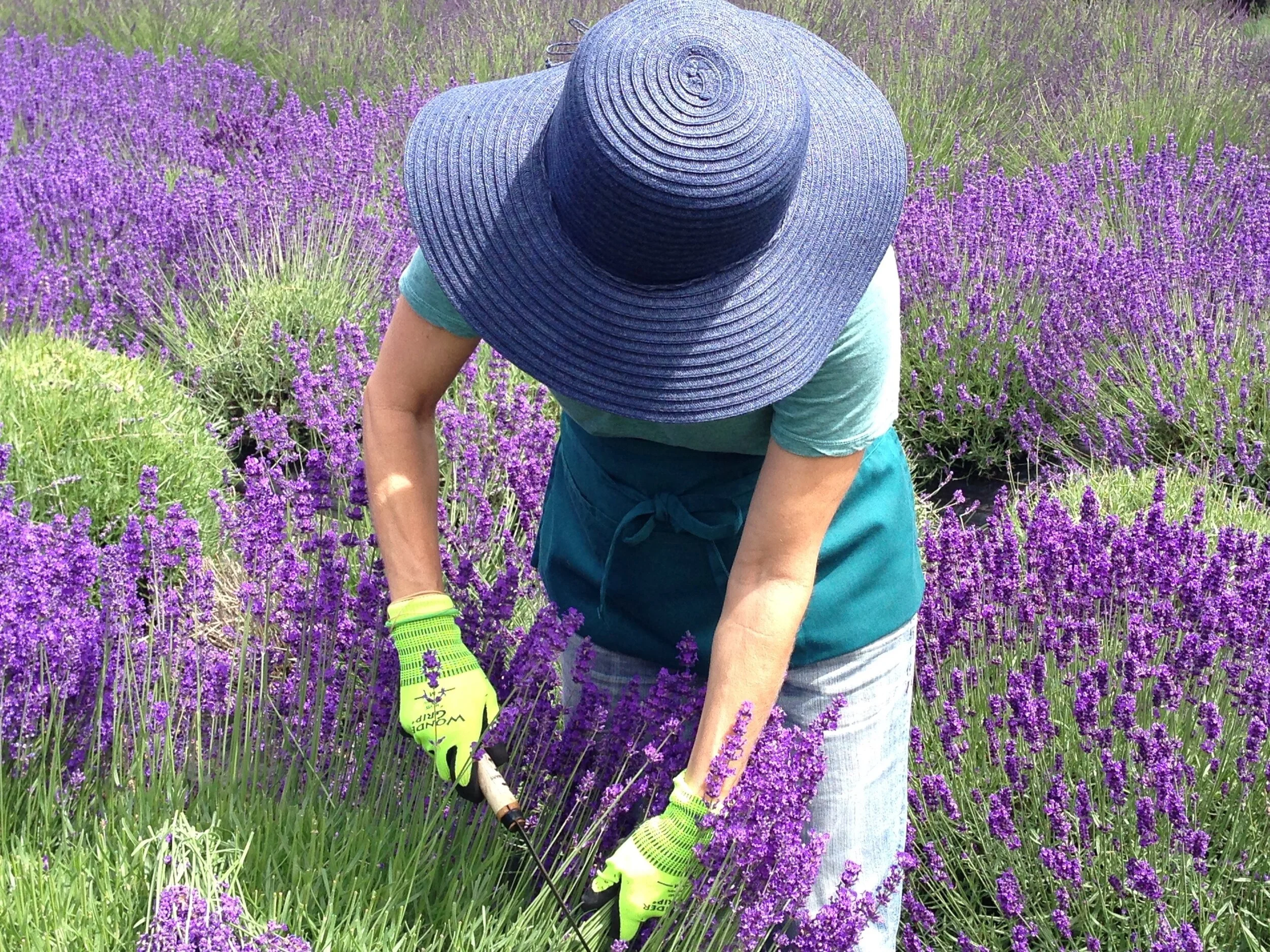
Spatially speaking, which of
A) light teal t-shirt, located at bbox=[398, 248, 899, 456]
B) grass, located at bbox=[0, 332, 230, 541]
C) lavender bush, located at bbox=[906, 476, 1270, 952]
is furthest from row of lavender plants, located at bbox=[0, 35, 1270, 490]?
light teal t-shirt, located at bbox=[398, 248, 899, 456]

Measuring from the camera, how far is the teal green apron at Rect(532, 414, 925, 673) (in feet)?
6.19

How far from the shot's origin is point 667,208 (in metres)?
1.32

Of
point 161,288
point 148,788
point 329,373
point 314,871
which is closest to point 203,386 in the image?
point 161,288

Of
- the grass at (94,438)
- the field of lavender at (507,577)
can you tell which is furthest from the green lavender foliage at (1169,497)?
the grass at (94,438)

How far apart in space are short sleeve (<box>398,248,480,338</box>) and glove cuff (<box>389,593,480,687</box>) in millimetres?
373

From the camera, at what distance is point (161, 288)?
4426 mm

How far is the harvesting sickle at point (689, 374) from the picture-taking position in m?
1.36

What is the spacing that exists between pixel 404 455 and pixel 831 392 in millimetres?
625

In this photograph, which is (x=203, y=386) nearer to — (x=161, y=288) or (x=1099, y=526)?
(x=161, y=288)

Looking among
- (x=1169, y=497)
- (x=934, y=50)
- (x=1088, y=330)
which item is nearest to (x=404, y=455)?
(x=1169, y=497)

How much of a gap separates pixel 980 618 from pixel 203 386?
2.62 m

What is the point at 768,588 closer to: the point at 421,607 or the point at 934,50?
the point at 421,607

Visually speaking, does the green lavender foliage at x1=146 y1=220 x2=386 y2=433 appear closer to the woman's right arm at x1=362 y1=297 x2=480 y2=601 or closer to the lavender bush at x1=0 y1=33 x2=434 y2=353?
the lavender bush at x1=0 y1=33 x2=434 y2=353

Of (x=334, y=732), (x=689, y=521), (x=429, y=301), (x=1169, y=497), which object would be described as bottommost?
(x=1169, y=497)
